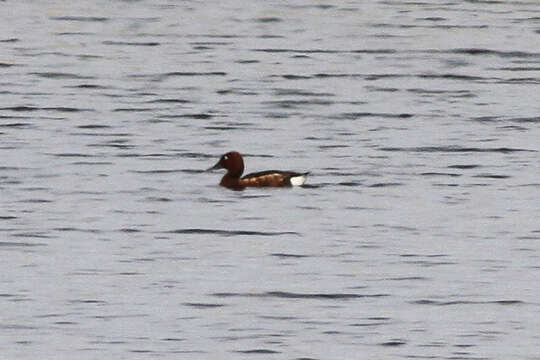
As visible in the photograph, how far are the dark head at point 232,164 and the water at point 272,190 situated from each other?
0.32 m

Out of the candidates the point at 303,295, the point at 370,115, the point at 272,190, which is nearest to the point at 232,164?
the point at 272,190

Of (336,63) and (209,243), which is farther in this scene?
(336,63)

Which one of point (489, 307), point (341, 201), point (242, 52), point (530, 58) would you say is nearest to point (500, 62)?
point (530, 58)

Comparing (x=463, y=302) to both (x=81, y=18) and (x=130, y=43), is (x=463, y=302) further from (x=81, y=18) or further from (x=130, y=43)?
(x=81, y=18)

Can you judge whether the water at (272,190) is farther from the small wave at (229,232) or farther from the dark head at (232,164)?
the dark head at (232,164)

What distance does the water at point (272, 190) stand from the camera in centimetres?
1497

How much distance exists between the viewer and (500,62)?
34.1 meters

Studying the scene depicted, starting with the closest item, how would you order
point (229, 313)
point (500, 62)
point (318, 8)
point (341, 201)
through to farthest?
point (229, 313), point (341, 201), point (500, 62), point (318, 8)

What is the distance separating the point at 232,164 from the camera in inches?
893

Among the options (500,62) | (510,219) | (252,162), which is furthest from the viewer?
(500,62)

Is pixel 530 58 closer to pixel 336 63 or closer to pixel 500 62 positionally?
pixel 500 62

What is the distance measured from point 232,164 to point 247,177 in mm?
421

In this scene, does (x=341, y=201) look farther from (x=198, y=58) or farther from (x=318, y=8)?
(x=318, y=8)

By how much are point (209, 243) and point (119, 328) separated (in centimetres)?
367
